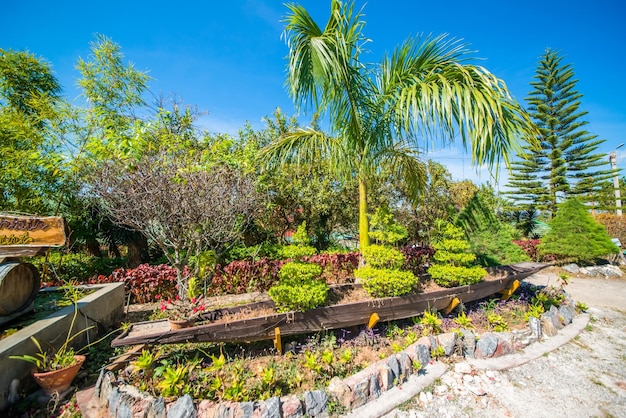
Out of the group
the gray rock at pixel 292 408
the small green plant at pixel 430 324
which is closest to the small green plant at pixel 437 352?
the small green plant at pixel 430 324

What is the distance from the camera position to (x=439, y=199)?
25.0ft

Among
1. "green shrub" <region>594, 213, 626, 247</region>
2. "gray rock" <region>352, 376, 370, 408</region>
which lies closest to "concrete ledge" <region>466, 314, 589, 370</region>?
"gray rock" <region>352, 376, 370, 408</region>

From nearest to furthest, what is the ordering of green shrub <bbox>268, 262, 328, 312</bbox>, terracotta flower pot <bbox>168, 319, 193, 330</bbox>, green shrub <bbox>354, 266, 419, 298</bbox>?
1. terracotta flower pot <bbox>168, 319, 193, 330</bbox>
2. green shrub <bbox>268, 262, 328, 312</bbox>
3. green shrub <bbox>354, 266, 419, 298</bbox>

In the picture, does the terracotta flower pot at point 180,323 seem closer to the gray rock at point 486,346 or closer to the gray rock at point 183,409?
the gray rock at point 183,409

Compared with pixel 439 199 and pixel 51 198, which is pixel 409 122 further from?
pixel 51 198

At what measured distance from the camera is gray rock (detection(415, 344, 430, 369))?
8.77 feet

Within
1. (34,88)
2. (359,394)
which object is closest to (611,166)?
(359,394)

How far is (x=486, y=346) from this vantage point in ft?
9.58

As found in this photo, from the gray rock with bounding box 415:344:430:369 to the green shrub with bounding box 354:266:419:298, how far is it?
0.62m

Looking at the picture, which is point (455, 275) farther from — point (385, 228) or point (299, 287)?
point (299, 287)

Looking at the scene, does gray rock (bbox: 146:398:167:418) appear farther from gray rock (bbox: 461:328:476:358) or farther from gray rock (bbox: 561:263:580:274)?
gray rock (bbox: 561:263:580:274)

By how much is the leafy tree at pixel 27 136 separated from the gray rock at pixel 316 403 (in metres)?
5.44

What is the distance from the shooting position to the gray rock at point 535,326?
3.32 metres

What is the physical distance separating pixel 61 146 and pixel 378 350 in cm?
685
